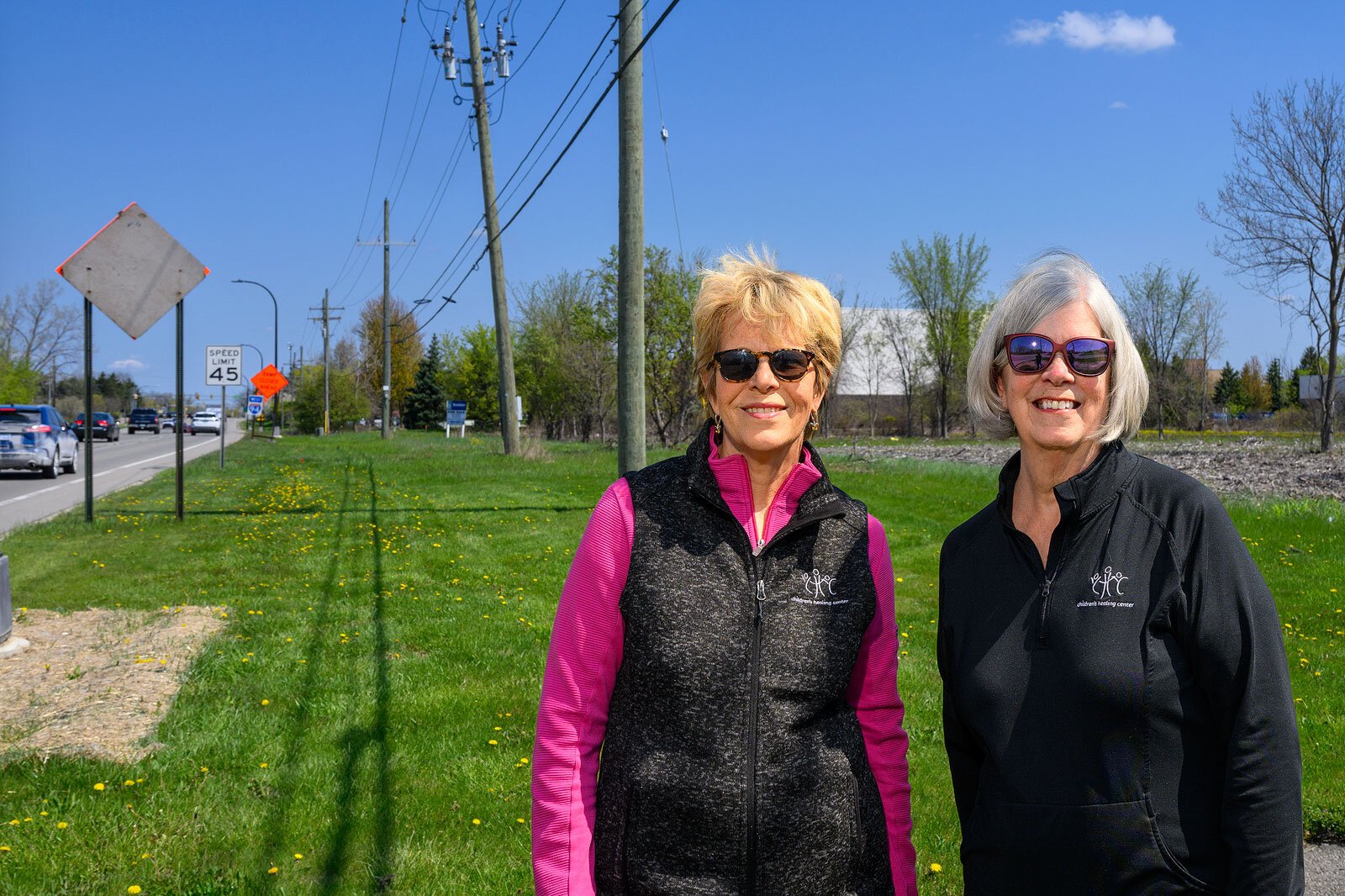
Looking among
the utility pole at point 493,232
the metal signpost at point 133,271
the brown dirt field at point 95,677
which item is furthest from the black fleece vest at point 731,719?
the utility pole at point 493,232

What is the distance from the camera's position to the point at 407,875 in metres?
4.18

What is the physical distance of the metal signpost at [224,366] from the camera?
93.9ft

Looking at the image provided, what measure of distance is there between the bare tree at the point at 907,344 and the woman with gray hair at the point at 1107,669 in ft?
210

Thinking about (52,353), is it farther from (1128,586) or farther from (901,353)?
(1128,586)

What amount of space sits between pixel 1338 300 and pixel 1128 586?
26.7 meters

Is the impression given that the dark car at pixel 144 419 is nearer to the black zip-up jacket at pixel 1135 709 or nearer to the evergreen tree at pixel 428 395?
the evergreen tree at pixel 428 395

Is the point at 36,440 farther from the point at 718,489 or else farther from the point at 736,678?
the point at 736,678

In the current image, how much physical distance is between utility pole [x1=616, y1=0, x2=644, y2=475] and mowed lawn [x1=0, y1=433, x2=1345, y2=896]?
1771 mm

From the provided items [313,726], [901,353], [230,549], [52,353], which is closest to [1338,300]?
[230,549]

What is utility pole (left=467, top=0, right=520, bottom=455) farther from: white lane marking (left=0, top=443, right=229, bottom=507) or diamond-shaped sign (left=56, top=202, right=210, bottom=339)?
diamond-shaped sign (left=56, top=202, right=210, bottom=339)

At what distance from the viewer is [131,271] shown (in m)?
12.9

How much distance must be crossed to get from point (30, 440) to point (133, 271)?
1648cm

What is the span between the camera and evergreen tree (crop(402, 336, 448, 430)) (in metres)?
85.2

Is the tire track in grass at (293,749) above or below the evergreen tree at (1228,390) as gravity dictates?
below
